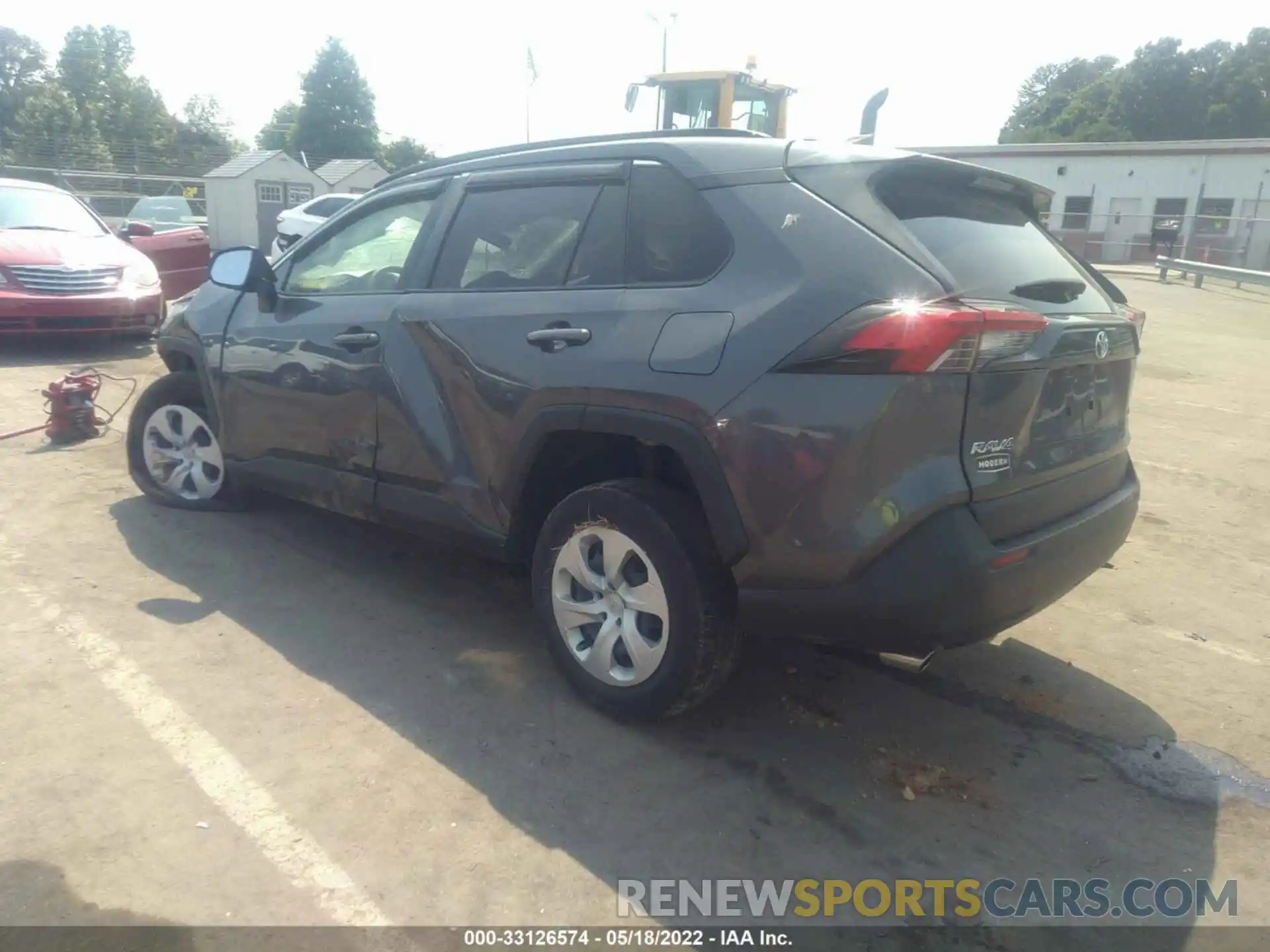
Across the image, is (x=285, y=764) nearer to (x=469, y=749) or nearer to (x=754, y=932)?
(x=469, y=749)

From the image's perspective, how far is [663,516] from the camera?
298 centimetres

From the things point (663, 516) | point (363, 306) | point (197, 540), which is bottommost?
point (197, 540)

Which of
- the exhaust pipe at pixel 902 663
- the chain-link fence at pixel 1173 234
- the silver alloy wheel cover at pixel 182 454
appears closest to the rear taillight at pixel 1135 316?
the exhaust pipe at pixel 902 663

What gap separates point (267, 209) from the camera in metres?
27.4

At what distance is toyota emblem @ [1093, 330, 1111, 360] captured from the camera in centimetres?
302

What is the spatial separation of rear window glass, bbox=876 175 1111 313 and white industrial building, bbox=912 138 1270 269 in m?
29.1

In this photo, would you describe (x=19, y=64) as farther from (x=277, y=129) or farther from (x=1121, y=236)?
(x=1121, y=236)

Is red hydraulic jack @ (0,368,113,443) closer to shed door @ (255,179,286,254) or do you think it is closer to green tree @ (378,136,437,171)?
shed door @ (255,179,286,254)

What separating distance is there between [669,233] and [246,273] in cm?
228

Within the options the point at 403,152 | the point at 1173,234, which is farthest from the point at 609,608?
the point at 403,152

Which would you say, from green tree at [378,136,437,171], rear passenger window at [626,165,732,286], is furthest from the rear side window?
green tree at [378,136,437,171]

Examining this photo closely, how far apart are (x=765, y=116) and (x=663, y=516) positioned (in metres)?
12.1

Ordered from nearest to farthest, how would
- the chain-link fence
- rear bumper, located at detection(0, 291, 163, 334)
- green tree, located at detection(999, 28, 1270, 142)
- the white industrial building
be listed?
rear bumper, located at detection(0, 291, 163, 334), the chain-link fence, the white industrial building, green tree, located at detection(999, 28, 1270, 142)

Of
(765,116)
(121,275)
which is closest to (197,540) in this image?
(121,275)
